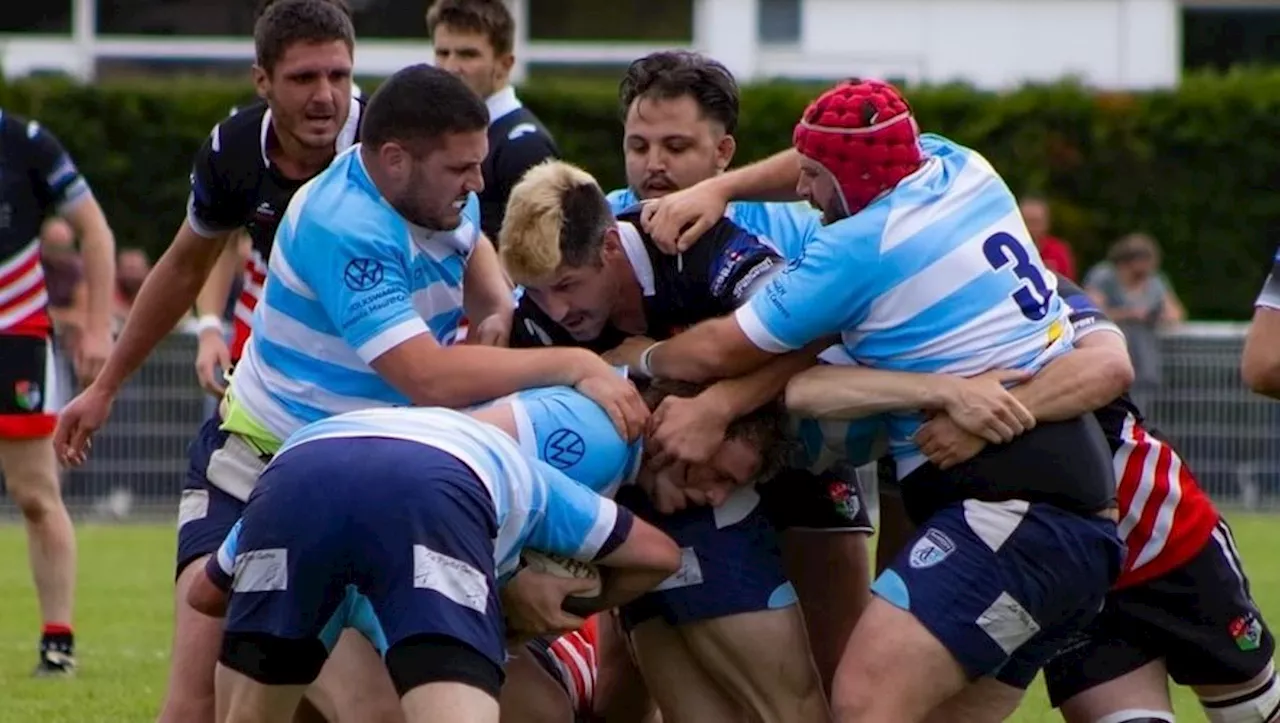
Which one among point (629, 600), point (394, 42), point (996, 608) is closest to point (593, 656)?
point (629, 600)

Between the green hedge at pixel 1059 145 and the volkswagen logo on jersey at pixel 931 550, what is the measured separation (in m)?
13.6

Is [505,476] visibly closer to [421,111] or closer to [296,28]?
[421,111]

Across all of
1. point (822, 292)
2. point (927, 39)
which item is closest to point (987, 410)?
point (822, 292)

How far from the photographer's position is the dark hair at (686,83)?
21.8ft

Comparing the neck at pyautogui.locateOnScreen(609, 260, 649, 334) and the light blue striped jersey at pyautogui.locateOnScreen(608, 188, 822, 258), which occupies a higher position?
the light blue striped jersey at pyautogui.locateOnScreen(608, 188, 822, 258)

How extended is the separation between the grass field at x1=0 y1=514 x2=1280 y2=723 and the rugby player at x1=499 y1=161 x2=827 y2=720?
2507mm

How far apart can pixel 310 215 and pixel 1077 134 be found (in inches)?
582

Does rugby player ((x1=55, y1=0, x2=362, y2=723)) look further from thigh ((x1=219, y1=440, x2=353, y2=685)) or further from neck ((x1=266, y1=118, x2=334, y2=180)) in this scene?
thigh ((x1=219, y1=440, x2=353, y2=685))

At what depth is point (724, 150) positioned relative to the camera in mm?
6824

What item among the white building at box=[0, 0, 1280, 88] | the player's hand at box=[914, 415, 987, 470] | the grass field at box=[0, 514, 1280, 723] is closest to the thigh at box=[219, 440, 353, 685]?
the player's hand at box=[914, 415, 987, 470]

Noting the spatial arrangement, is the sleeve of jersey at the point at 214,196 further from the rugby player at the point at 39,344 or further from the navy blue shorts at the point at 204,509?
the rugby player at the point at 39,344

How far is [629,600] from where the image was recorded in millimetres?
5816

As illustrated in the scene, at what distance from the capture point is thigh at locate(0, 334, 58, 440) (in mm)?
9523

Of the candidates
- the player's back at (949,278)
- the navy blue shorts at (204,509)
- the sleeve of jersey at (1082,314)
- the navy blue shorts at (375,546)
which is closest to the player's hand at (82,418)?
the navy blue shorts at (204,509)
